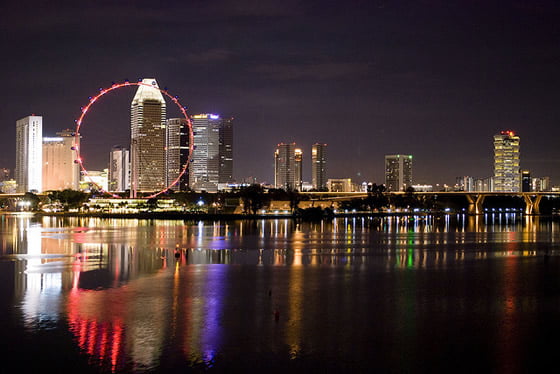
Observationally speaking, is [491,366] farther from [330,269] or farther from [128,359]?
[330,269]

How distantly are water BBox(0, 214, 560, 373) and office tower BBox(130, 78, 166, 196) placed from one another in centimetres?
13364

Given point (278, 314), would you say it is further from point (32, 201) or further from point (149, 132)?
point (32, 201)

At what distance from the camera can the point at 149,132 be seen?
7072 inches

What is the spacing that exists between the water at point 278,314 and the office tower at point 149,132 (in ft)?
438

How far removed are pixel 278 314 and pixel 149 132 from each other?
16346 cm

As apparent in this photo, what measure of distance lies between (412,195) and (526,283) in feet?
518

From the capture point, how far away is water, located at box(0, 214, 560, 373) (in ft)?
54.1

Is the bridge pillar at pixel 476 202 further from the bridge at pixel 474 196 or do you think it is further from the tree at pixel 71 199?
the tree at pixel 71 199

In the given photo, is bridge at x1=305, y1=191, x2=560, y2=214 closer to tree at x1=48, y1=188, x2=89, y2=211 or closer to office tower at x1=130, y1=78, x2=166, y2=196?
office tower at x1=130, y1=78, x2=166, y2=196

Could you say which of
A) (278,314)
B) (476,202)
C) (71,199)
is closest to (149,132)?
(71,199)

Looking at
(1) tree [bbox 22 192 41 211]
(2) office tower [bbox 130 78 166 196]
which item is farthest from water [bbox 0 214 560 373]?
(1) tree [bbox 22 192 41 211]

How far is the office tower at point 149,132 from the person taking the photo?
16925 centimetres

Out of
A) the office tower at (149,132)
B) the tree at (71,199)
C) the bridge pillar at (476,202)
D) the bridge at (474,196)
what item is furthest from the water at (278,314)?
the bridge pillar at (476,202)

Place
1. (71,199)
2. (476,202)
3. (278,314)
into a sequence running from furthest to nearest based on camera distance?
(476,202), (71,199), (278,314)
